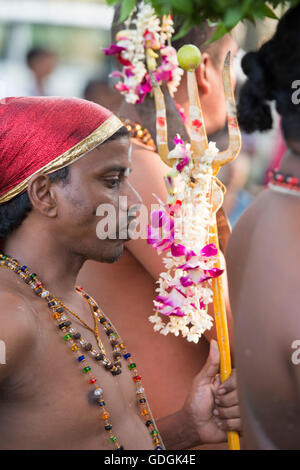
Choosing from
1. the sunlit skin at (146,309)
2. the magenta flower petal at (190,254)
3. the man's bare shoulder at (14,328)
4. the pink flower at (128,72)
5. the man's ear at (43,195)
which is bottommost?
the sunlit skin at (146,309)

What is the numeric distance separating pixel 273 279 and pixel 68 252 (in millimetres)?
814

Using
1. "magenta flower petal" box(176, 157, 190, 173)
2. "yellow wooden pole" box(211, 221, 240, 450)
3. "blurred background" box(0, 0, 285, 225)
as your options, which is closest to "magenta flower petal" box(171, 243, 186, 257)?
"yellow wooden pole" box(211, 221, 240, 450)

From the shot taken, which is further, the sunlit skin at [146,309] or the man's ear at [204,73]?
the man's ear at [204,73]

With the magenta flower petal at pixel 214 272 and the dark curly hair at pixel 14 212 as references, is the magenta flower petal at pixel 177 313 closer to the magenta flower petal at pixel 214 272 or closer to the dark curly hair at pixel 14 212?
the magenta flower petal at pixel 214 272

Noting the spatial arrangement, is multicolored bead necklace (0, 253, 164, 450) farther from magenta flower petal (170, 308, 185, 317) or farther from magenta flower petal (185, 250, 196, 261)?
magenta flower petal (185, 250, 196, 261)

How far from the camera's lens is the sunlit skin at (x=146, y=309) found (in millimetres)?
2432

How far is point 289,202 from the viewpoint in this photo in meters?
1.37

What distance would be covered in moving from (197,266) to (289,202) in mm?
533

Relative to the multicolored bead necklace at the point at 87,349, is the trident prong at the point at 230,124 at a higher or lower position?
higher

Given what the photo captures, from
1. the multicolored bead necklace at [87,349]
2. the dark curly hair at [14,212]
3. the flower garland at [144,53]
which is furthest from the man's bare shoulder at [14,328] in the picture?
the flower garland at [144,53]

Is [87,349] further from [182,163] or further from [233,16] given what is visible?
[233,16]

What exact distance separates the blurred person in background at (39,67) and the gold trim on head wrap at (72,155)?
5.11 metres
